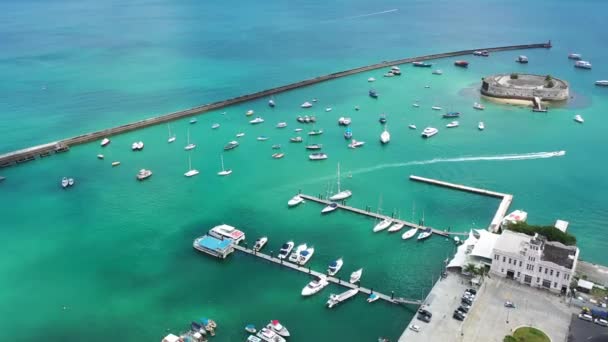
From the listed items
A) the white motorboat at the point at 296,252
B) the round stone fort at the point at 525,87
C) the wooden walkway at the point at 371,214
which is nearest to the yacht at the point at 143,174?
the wooden walkway at the point at 371,214

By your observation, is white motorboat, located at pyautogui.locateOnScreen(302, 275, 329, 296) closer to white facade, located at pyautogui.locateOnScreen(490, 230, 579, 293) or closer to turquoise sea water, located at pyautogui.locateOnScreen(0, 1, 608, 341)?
turquoise sea water, located at pyautogui.locateOnScreen(0, 1, 608, 341)

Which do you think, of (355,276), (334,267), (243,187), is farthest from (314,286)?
(243,187)

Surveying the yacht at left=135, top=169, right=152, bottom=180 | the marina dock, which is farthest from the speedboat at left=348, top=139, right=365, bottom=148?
the yacht at left=135, top=169, right=152, bottom=180

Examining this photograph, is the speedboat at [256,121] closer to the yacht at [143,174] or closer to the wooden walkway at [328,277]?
the yacht at [143,174]

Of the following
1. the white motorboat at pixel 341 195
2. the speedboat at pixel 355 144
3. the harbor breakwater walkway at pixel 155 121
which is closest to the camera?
the white motorboat at pixel 341 195

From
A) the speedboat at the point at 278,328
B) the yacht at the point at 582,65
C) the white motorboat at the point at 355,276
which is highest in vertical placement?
the yacht at the point at 582,65

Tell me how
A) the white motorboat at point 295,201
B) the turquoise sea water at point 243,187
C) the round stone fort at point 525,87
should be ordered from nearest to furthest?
the turquoise sea water at point 243,187 → the white motorboat at point 295,201 → the round stone fort at point 525,87
